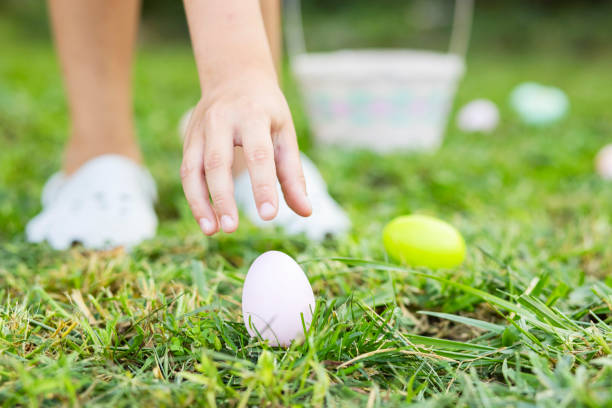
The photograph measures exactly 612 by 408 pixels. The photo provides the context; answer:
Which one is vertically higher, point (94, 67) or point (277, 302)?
point (94, 67)

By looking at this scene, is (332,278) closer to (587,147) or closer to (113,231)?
(113,231)

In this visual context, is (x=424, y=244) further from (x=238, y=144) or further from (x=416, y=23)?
(x=416, y=23)

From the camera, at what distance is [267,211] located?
79 centimetres

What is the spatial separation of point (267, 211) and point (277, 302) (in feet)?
0.46

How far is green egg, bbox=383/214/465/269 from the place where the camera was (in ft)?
3.88

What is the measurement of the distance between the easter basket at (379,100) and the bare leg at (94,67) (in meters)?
1.30

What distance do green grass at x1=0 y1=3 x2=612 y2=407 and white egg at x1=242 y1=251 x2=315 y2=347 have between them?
0.08 ft

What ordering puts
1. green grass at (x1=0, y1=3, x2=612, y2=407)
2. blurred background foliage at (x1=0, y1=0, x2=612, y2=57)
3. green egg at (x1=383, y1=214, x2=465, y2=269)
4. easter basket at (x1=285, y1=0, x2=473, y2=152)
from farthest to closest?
blurred background foliage at (x1=0, y1=0, x2=612, y2=57) < easter basket at (x1=285, y1=0, x2=473, y2=152) < green egg at (x1=383, y1=214, x2=465, y2=269) < green grass at (x1=0, y1=3, x2=612, y2=407)

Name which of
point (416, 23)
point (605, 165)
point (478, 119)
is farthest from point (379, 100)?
point (416, 23)

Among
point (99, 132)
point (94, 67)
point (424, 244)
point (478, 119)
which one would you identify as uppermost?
point (94, 67)

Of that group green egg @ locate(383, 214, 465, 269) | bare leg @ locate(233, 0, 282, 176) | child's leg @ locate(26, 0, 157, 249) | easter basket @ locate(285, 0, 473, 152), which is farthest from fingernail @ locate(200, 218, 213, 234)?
easter basket @ locate(285, 0, 473, 152)

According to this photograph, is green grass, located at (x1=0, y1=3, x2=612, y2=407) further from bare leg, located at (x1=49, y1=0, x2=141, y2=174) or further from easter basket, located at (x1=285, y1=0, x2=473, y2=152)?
easter basket, located at (x1=285, y1=0, x2=473, y2=152)

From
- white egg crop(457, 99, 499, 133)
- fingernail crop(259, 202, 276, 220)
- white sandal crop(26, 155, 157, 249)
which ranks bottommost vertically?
white egg crop(457, 99, 499, 133)

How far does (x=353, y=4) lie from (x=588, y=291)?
11.5 metres
